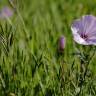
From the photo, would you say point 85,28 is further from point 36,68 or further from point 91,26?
point 36,68

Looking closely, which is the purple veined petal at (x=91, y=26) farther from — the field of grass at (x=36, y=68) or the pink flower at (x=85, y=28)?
the field of grass at (x=36, y=68)

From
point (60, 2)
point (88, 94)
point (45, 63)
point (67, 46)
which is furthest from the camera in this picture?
point (60, 2)

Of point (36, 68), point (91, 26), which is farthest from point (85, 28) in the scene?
point (36, 68)

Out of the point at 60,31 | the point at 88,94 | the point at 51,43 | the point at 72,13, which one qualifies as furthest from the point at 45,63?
the point at 72,13

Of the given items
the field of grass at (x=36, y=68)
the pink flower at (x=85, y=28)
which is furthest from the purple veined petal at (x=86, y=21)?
the field of grass at (x=36, y=68)

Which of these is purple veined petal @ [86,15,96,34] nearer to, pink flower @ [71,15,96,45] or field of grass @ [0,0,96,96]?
pink flower @ [71,15,96,45]

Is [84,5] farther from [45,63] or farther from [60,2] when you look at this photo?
Result: [45,63]

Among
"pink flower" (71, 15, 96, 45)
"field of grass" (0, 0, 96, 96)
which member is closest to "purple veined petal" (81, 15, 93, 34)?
"pink flower" (71, 15, 96, 45)

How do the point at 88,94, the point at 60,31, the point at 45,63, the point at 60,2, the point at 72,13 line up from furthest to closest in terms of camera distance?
the point at 60,2, the point at 72,13, the point at 60,31, the point at 45,63, the point at 88,94
